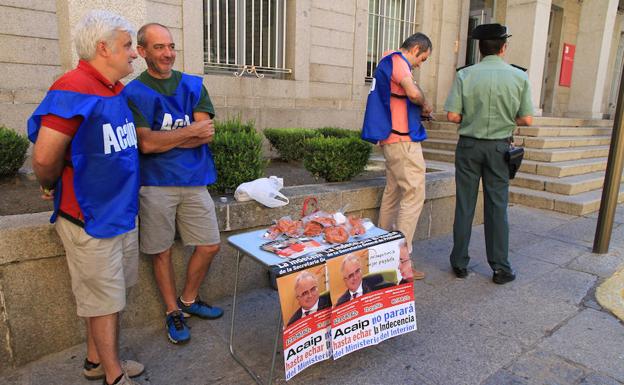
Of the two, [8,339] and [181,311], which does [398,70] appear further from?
[8,339]

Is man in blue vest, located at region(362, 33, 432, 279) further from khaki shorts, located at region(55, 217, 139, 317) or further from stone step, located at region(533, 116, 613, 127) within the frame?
stone step, located at region(533, 116, 613, 127)

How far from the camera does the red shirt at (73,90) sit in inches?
77.5

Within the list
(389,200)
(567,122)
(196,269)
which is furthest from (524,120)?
(567,122)

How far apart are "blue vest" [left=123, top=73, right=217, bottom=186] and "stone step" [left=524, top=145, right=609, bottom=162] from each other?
6.89m

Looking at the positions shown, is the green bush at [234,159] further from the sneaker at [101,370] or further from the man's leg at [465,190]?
the man's leg at [465,190]

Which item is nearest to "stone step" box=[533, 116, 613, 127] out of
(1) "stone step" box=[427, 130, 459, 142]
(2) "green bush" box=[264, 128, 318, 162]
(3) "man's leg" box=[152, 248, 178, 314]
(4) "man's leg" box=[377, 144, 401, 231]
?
(1) "stone step" box=[427, 130, 459, 142]

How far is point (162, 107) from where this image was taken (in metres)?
2.71

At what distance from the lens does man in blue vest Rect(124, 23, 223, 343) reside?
2.65 meters

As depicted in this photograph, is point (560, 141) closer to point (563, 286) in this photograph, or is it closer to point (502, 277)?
point (563, 286)

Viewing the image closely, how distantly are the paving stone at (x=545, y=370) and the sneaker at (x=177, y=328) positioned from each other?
81.5 inches

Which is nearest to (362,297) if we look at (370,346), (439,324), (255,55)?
(370,346)

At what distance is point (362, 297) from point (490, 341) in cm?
105

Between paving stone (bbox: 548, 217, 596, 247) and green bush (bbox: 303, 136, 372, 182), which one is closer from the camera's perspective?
green bush (bbox: 303, 136, 372, 182)

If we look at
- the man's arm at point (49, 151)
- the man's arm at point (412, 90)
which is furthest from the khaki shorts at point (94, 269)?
the man's arm at point (412, 90)
